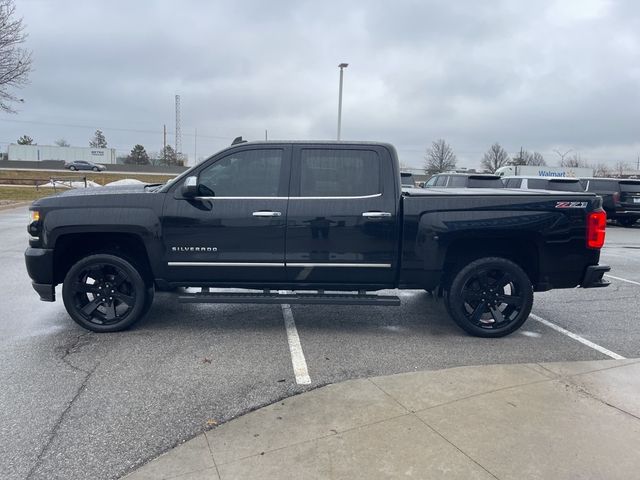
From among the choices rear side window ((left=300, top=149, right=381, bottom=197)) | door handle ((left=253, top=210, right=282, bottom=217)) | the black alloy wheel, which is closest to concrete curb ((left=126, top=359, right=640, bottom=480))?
the black alloy wheel

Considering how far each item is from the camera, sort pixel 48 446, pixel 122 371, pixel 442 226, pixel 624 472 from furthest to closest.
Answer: pixel 442 226
pixel 122 371
pixel 48 446
pixel 624 472

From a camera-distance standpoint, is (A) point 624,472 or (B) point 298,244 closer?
(A) point 624,472

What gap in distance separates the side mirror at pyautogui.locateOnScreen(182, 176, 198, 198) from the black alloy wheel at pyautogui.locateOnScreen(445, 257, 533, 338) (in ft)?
9.12

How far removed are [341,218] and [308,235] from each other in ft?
1.22

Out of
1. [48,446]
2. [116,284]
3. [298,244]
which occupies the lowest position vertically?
[48,446]

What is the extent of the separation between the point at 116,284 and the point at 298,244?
1965mm

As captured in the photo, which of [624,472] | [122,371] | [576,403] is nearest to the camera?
[624,472]

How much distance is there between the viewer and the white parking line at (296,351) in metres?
4.26

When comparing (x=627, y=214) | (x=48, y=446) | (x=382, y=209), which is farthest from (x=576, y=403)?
(x=627, y=214)

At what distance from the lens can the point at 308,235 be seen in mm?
5180

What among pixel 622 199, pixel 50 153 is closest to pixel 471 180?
pixel 622 199

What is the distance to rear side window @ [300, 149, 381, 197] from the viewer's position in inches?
208

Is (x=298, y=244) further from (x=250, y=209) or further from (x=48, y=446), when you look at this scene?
(x=48, y=446)

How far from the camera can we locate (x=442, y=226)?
16.9 feet
